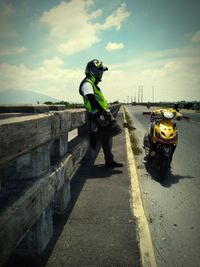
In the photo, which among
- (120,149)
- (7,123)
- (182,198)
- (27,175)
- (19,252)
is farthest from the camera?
(120,149)

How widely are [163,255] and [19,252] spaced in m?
1.42

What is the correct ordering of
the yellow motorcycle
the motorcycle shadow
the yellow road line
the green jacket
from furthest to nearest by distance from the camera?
the green jacket, the yellow motorcycle, the motorcycle shadow, the yellow road line

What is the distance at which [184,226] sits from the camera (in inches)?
122

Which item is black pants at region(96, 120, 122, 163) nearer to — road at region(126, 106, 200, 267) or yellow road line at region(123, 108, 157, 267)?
road at region(126, 106, 200, 267)

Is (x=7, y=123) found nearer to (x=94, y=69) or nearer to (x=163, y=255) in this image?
(x=163, y=255)

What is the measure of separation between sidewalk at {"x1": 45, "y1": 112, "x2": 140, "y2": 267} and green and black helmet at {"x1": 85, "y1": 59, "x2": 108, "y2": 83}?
2175mm

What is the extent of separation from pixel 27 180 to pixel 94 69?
3.68 metres

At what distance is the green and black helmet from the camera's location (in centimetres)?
524

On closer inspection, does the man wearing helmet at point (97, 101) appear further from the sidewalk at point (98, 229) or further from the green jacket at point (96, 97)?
the sidewalk at point (98, 229)

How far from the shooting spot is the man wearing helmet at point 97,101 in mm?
5059

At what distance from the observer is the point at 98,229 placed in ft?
9.41

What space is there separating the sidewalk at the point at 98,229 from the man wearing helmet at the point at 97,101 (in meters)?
1.26

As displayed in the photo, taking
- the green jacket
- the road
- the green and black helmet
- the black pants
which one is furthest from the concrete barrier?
the black pants

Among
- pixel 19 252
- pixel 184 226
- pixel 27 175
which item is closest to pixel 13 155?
pixel 27 175
